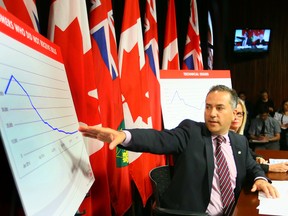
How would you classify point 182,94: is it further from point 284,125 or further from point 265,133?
point 284,125

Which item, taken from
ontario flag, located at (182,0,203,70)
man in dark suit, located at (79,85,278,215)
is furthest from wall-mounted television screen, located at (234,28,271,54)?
man in dark suit, located at (79,85,278,215)

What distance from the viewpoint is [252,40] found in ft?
23.9

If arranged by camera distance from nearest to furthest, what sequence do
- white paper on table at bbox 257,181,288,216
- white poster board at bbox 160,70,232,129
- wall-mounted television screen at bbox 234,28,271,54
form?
1. white paper on table at bbox 257,181,288,216
2. white poster board at bbox 160,70,232,129
3. wall-mounted television screen at bbox 234,28,271,54

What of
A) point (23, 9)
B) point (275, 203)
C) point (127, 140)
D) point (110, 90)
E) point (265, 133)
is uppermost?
point (23, 9)

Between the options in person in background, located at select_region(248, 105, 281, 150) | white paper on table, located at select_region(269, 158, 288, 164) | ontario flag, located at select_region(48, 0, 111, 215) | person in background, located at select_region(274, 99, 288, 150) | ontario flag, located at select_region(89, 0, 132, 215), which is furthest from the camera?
person in background, located at select_region(274, 99, 288, 150)

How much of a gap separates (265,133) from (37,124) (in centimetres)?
525

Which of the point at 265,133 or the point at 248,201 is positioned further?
the point at 265,133

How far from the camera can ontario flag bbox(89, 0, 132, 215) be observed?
2002 mm

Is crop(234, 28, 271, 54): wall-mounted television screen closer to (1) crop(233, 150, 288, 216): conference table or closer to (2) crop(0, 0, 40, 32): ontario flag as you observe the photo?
(1) crop(233, 150, 288, 216): conference table

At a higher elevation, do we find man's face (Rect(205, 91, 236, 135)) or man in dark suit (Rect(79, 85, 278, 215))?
man's face (Rect(205, 91, 236, 135))

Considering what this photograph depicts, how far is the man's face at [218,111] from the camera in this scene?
5.83 ft

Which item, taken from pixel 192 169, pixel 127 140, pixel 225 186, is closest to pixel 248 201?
pixel 225 186

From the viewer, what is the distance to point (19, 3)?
1396 mm

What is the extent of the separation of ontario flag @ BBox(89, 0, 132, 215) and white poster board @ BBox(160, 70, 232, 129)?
68 cm
